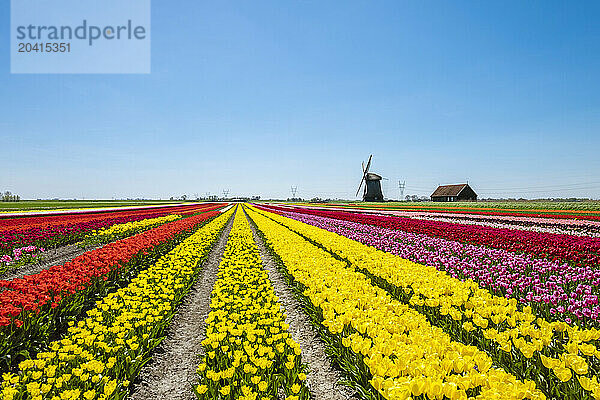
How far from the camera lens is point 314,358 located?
502cm

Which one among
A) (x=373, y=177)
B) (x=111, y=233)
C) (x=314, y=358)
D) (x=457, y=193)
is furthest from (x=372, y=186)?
(x=314, y=358)

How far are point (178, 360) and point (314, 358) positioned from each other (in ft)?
7.09

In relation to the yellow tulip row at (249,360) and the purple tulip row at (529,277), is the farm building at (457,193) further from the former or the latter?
the yellow tulip row at (249,360)

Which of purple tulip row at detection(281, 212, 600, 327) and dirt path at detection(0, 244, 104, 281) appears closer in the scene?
purple tulip row at detection(281, 212, 600, 327)

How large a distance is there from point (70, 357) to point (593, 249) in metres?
12.9

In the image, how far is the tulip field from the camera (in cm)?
315

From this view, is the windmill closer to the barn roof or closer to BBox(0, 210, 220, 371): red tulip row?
the barn roof

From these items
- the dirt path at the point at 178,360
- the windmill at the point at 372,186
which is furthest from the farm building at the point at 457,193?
the dirt path at the point at 178,360

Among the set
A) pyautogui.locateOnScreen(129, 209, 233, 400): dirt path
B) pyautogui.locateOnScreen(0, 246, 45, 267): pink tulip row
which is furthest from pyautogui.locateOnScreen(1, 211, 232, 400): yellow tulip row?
pyautogui.locateOnScreen(0, 246, 45, 267): pink tulip row

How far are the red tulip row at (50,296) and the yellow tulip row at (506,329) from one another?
612cm

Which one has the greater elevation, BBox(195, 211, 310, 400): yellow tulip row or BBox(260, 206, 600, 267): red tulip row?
BBox(260, 206, 600, 267): red tulip row

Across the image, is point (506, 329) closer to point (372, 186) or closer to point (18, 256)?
point (18, 256)

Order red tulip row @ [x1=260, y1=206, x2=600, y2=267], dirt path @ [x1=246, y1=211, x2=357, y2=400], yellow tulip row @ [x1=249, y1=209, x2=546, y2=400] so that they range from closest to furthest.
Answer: yellow tulip row @ [x1=249, y1=209, x2=546, y2=400], dirt path @ [x1=246, y1=211, x2=357, y2=400], red tulip row @ [x1=260, y1=206, x2=600, y2=267]

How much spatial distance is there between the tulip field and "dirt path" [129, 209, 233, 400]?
3 cm
